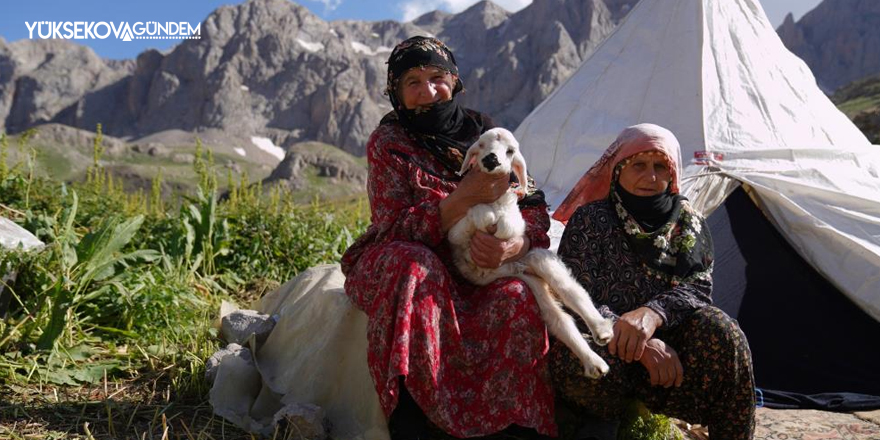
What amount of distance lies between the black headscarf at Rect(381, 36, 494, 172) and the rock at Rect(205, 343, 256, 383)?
3.94 feet

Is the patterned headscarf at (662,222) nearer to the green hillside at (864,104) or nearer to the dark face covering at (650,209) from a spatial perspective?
the dark face covering at (650,209)

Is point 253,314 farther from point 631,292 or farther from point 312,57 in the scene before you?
point 312,57

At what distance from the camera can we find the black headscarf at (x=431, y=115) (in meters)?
2.62

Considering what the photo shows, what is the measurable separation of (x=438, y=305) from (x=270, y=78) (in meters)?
122

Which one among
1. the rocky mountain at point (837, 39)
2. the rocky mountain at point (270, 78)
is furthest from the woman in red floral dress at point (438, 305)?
the rocky mountain at point (837, 39)

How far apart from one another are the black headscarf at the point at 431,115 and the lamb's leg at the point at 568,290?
1.78 feet

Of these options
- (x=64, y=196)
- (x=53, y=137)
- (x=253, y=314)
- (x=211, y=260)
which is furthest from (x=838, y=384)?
(x=53, y=137)

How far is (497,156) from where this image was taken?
2.28 metres

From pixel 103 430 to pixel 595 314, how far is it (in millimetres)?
1825

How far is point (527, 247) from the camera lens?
8.11 feet

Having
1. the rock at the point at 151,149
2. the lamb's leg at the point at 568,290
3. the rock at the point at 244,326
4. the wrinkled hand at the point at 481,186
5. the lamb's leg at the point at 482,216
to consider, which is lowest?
the rock at the point at 244,326

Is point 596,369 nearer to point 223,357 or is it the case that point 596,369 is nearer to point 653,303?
point 653,303

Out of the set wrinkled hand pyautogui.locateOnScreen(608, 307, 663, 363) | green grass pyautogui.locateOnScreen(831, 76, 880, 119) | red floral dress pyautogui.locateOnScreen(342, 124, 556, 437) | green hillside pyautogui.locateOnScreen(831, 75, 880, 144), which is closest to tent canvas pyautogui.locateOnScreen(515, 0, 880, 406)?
wrinkled hand pyautogui.locateOnScreen(608, 307, 663, 363)

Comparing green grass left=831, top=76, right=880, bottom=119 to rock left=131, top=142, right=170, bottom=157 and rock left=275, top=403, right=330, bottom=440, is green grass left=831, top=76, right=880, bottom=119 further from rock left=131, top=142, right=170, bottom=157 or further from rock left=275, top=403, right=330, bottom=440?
rock left=131, top=142, right=170, bottom=157
